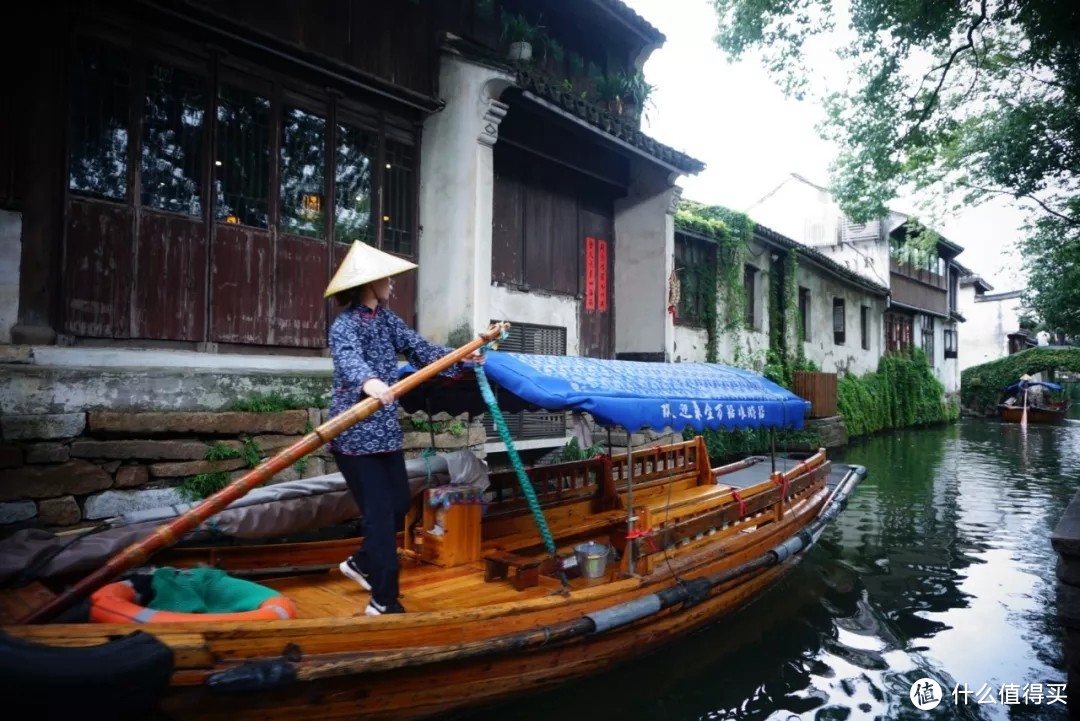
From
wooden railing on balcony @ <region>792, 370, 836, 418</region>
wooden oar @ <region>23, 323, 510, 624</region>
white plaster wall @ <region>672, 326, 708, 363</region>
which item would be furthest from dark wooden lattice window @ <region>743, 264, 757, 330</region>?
wooden oar @ <region>23, 323, 510, 624</region>

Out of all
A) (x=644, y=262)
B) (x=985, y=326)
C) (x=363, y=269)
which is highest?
(x=985, y=326)

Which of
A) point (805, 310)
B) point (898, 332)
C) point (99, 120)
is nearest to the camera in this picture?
point (99, 120)

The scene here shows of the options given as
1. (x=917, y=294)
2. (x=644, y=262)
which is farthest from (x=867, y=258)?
(x=644, y=262)

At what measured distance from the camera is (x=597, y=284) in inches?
452

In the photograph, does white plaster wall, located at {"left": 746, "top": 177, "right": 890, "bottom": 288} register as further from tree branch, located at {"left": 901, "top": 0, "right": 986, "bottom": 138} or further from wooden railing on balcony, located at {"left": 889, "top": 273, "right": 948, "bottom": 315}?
tree branch, located at {"left": 901, "top": 0, "right": 986, "bottom": 138}

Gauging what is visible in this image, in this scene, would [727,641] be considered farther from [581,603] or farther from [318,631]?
[318,631]

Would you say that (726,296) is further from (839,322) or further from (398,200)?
(398,200)

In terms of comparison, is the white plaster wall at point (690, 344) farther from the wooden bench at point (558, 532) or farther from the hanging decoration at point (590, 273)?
the wooden bench at point (558, 532)

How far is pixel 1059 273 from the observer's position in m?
24.0

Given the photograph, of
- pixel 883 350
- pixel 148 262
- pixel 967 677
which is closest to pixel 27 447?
pixel 148 262

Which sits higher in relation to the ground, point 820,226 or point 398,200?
point 820,226

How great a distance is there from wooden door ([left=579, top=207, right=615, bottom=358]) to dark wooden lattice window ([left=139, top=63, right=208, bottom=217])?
6.12m

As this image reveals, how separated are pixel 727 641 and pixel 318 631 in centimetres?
350

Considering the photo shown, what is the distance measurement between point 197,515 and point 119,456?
10.8 ft
